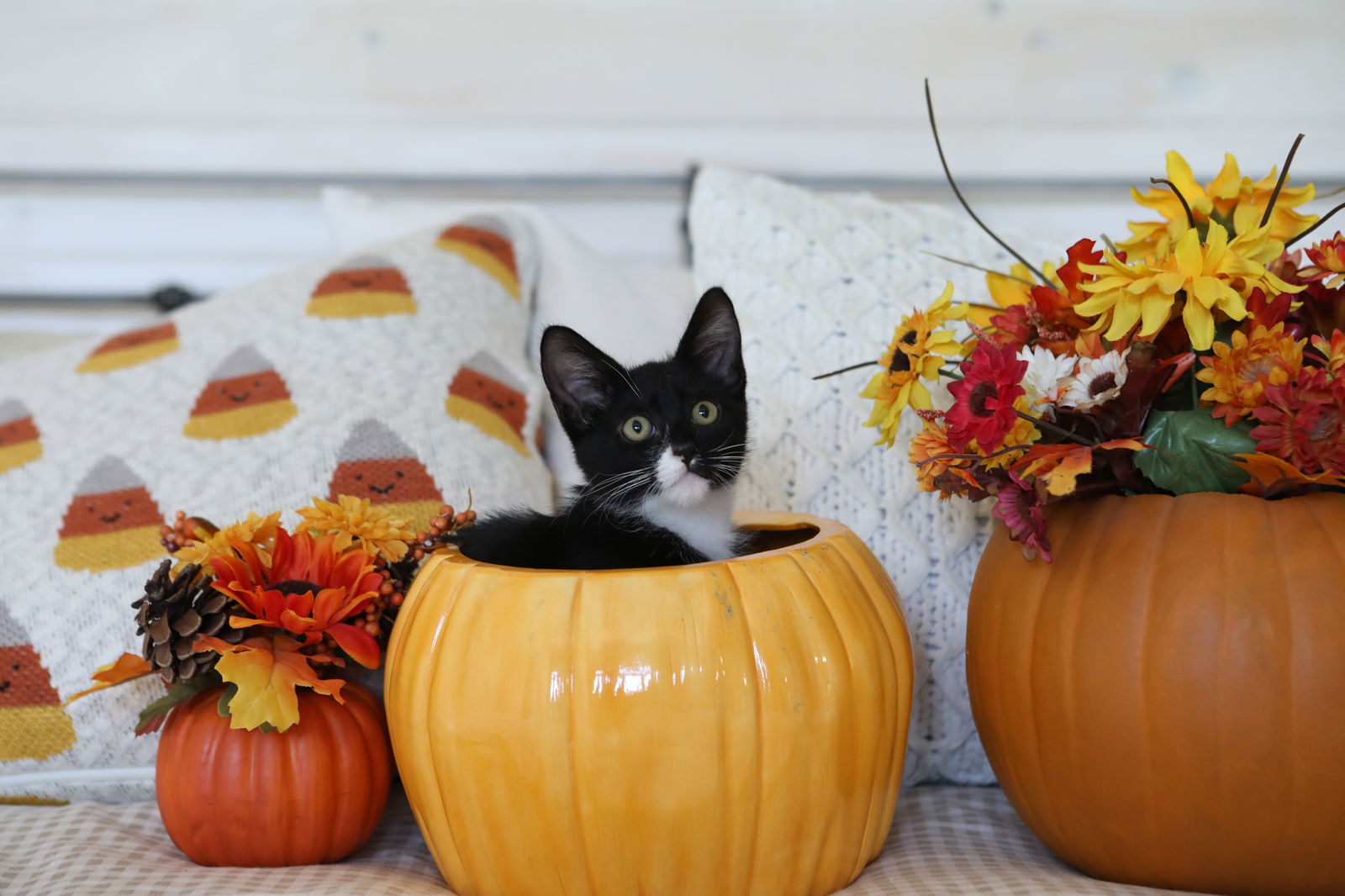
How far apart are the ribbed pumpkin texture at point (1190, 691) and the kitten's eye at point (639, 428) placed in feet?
1.16

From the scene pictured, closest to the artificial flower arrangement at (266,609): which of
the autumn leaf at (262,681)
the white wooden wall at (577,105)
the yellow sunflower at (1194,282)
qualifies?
the autumn leaf at (262,681)

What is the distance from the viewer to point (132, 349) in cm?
112

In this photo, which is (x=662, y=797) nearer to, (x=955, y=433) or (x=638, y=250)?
(x=955, y=433)

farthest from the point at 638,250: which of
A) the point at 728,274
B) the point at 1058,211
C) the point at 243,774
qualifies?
the point at 243,774

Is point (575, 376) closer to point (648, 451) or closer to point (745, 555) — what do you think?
point (648, 451)

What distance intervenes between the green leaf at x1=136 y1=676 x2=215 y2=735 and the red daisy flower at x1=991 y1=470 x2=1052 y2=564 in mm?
685

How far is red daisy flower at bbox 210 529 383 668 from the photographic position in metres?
0.78

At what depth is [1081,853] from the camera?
75 cm

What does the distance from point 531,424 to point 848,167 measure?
2.55ft

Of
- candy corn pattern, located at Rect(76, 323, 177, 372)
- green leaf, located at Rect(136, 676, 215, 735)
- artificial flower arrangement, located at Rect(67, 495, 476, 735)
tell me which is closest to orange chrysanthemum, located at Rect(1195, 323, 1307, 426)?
artificial flower arrangement, located at Rect(67, 495, 476, 735)

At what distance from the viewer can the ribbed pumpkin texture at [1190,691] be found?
0.65 meters

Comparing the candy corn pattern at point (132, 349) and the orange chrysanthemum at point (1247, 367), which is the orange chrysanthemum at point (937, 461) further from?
the candy corn pattern at point (132, 349)

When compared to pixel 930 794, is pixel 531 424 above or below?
above

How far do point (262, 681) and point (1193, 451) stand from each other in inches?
29.4
